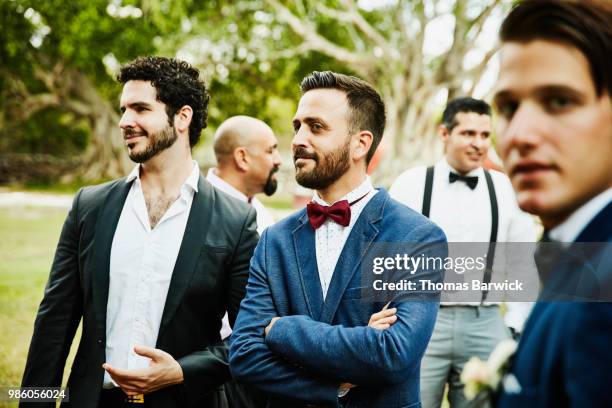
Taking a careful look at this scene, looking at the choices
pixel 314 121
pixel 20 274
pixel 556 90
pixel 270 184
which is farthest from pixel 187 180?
pixel 20 274

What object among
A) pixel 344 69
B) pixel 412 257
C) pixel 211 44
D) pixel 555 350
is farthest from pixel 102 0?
pixel 555 350

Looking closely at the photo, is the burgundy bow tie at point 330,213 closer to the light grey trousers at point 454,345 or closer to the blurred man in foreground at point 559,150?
the blurred man in foreground at point 559,150

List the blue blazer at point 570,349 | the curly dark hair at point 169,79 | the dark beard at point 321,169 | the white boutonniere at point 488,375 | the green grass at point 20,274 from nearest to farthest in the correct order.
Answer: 1. the blue blazer at point 570,349
2. the white boutonniere at point 488,375
3. the dark beard at point 321,169
4. the curly dark hair at point 169,79
5. the green grass at point 20,274

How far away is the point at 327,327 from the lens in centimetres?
211

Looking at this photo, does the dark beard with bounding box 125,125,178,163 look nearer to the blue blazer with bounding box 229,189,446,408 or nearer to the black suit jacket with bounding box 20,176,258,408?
the black suit jacket with bounding box 20,176,258,408

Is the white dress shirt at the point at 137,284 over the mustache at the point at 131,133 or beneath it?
beneath

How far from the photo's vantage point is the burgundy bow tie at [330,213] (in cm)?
242

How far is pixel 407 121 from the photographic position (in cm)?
1747

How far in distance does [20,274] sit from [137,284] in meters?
8.61

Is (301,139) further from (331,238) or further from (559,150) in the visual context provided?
(559,150)

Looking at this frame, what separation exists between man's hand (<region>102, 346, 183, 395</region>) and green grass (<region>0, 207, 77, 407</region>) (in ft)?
10.1

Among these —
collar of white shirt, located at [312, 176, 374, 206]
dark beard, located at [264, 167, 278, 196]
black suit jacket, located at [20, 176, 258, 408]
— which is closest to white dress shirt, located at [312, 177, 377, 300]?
collar of white shirt, located at [312, 176, 374, 206]

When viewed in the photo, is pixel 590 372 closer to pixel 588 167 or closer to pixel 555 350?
pixel 555 350

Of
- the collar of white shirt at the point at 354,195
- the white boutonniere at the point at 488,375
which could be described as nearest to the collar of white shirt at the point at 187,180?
the collar of white shirt at the point at 354,195
